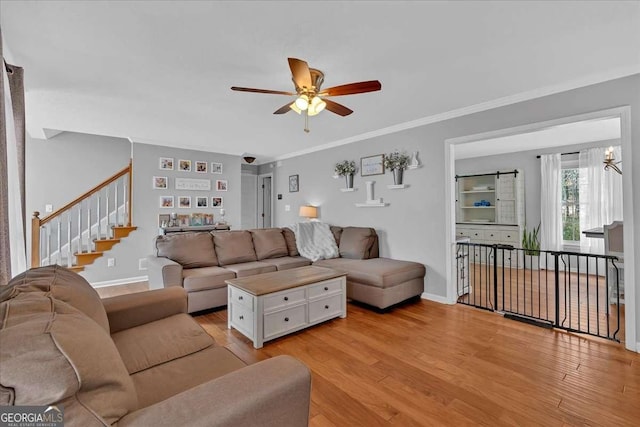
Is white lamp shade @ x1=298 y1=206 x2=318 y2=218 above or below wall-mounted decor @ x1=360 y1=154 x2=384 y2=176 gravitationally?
below

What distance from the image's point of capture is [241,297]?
282cm

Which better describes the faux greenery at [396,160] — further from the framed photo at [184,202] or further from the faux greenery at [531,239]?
the framed photo at [184,202]

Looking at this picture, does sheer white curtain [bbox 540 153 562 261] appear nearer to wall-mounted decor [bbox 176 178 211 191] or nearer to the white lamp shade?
the white lamp shade

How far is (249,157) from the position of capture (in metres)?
6.55

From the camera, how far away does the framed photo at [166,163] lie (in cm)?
523

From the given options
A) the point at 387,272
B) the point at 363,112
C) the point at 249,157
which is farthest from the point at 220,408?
the point at 249,157

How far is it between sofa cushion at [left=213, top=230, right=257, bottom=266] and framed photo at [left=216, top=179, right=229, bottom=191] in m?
1.95

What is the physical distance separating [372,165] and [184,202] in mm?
3526

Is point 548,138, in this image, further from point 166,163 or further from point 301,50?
point 166,163

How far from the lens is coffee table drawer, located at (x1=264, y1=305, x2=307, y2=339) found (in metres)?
2.68

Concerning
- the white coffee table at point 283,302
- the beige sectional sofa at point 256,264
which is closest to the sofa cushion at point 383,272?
the beige sectional sofa at point 256,264

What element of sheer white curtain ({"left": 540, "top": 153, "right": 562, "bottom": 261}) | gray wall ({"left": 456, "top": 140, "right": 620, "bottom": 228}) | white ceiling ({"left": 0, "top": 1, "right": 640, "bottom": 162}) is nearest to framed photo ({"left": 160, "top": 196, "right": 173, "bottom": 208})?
white ceiling ({"left": 0, "top": 1, "right": 640, "bottom": 162})

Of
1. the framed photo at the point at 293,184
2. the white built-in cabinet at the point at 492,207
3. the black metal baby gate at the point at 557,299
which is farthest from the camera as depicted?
the framed photo at the point at 293,184

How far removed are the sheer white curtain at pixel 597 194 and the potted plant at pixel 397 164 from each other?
3.57 metres
